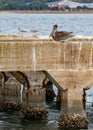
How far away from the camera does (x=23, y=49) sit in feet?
117

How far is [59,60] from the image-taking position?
35938 millimetres

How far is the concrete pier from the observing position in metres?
35.6

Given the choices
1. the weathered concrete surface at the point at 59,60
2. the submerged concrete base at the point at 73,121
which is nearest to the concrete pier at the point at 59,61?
the weathered concrete surface at the point at 59,60

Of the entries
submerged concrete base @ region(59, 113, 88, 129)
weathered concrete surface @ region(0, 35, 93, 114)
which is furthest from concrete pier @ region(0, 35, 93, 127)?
submerged concrete base @ region(59, 113, 88, 129)

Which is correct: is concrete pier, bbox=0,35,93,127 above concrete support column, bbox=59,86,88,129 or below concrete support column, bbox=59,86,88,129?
above

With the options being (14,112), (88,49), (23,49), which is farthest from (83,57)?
(14,112)

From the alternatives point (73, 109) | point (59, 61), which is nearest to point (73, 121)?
point (73, 109)

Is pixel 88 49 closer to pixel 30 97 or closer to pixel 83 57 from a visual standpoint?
pixel 83 57

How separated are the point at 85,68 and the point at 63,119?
100.0 inches

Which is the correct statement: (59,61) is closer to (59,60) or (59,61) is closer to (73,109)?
(59,60)

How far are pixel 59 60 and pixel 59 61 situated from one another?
0.15ft

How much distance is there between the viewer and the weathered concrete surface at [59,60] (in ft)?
117

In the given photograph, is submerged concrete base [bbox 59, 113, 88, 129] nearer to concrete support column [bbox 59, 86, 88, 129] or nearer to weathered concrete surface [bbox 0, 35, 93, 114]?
concrete support column [bbox 59, 86, 88, 129]

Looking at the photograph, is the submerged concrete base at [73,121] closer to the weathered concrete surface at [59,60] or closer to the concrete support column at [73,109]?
the concrete support column at [73,109]
